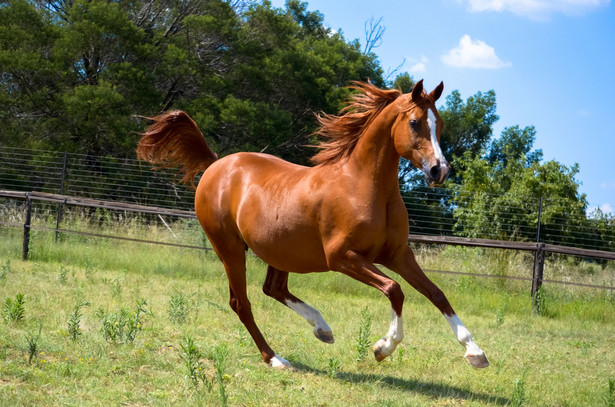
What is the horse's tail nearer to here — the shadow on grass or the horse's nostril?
the shadow on grass

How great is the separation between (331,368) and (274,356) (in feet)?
1.88

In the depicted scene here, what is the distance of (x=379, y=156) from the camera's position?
15.3 feet

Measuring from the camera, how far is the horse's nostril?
4.11 m

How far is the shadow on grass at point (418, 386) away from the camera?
4.75 meters

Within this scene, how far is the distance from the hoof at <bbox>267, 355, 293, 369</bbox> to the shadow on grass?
9 centimetres

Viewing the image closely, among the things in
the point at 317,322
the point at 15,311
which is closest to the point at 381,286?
the point at 317,322

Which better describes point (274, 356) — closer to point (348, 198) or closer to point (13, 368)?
point (348, 198)

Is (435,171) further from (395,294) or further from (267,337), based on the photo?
(267,337)

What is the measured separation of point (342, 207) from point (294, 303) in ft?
4.06

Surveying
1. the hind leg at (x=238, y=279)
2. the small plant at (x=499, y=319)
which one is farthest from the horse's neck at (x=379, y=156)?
the small plant at (x=499, y=319)

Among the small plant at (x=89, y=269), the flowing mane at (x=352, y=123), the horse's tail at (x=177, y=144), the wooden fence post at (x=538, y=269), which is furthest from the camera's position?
the wooden fence post at (x=538, y=269)

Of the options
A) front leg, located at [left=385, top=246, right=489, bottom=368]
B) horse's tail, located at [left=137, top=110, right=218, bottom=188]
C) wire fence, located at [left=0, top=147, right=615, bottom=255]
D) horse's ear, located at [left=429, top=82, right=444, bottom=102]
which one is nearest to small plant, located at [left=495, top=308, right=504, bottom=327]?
wire fence, located at [left=0, top=147, right=615, bottom=255]

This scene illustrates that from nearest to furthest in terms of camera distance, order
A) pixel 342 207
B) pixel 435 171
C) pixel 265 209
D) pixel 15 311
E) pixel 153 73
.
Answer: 1. pixel 435 171
2. pixel 342 207
3. pixel 265 209
4. pixel 15 311
5. pixel 153 73

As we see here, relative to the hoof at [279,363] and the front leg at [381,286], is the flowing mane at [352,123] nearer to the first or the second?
the front leg at [381,286]
